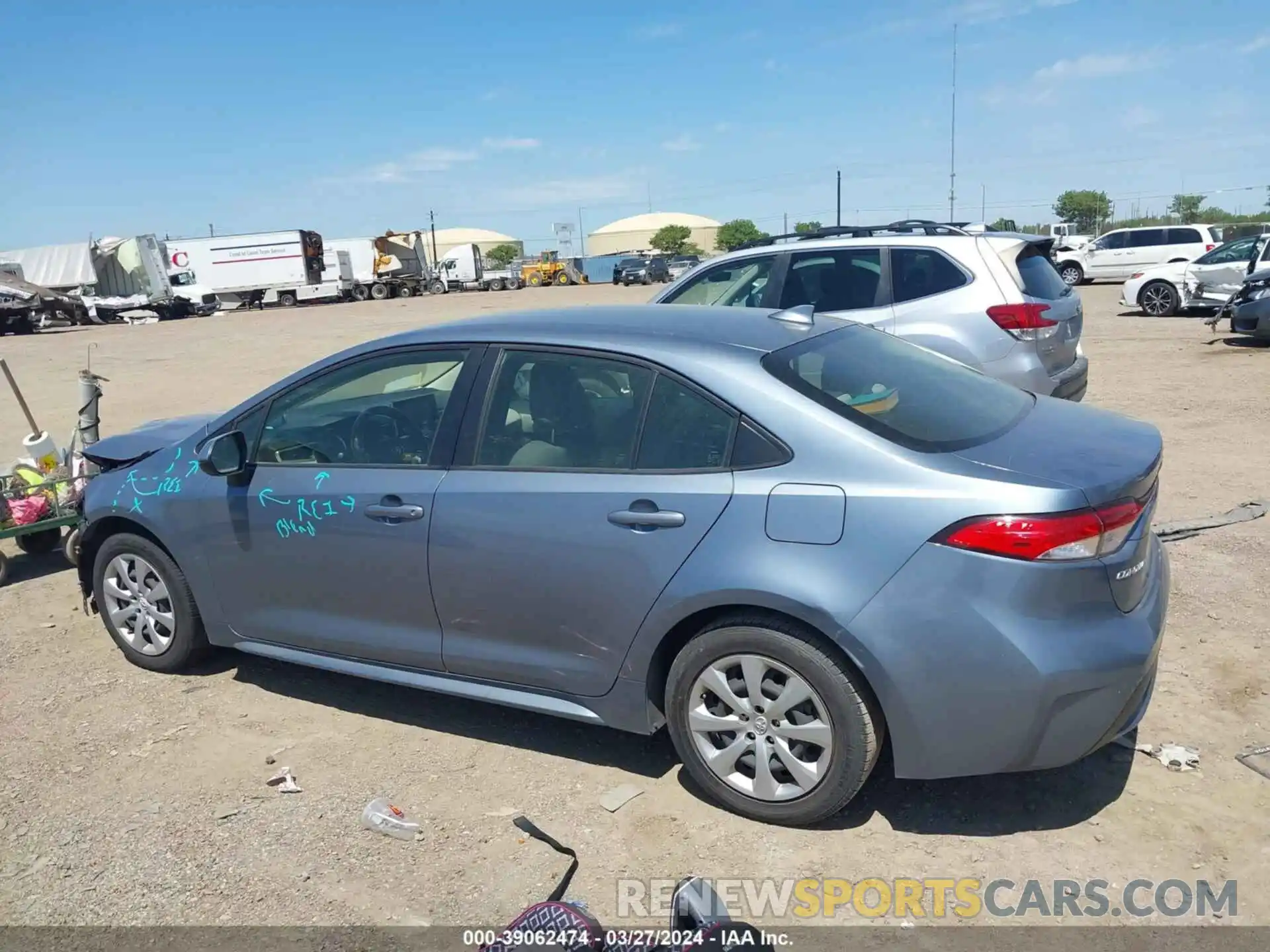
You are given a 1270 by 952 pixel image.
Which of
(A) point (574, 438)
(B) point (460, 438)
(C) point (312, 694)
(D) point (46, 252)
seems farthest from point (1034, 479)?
(D) point (46, 252)

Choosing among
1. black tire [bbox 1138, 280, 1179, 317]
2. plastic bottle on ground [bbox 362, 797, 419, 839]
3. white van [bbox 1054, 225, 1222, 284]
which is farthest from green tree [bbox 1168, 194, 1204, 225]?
plastic bottle on ground [bbox 362, 797, 419, 839]

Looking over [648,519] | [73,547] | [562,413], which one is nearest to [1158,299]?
[562,413]

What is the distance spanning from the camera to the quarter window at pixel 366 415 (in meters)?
4.05

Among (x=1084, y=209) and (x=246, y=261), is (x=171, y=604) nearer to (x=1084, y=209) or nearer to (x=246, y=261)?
(x=246, y=261)

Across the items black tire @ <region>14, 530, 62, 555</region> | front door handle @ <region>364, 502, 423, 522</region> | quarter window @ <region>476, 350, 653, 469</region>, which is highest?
quarter window @ <region>476, 350, 653, 469</region>

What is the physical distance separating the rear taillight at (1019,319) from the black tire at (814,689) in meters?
4.34

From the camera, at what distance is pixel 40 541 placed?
6914 millimetres

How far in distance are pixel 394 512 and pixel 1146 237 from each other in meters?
28.1

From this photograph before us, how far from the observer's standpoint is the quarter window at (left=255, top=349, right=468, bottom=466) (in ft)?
13.3

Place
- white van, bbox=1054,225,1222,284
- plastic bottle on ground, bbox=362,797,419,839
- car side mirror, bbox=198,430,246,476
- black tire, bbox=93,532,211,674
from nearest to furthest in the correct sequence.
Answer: plastic bottle on ground, bbox=362,797,419,839, car side mirror, bbox=198,430,246,476, black tire, bbox=93,532,211,674, white van, bbox=1054,225,1222,284

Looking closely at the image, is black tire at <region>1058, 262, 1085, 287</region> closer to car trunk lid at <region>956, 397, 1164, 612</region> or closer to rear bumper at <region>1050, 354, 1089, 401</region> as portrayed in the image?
rear bumper at <region>1050, 354, 1089, 401</region>

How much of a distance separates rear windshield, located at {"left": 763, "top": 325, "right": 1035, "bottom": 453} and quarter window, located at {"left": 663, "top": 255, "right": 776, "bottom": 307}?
356cm

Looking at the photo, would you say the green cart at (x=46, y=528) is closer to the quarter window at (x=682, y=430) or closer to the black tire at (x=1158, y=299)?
the quarter window at (x=682, y=430)

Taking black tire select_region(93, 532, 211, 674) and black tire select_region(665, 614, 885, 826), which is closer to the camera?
black tire select_region(665, 614, 885, 826)
